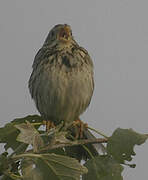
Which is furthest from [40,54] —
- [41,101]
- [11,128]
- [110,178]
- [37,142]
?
[37,142]

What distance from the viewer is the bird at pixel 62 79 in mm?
2986

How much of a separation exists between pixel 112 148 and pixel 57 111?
1.61 m

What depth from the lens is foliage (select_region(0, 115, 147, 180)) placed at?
137 cm

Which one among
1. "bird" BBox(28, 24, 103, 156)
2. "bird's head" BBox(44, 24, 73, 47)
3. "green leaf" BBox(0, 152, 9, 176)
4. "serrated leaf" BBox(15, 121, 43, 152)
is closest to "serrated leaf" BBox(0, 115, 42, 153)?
"serrated leaf" BBox(15, 121, 43, 152)

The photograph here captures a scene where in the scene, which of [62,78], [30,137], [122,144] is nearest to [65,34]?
[62,78]

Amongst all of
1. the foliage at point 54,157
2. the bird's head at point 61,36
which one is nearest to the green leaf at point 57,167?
the foliage at point 54,157

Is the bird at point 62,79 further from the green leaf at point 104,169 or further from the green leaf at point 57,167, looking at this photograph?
the green leaf at point 57,167

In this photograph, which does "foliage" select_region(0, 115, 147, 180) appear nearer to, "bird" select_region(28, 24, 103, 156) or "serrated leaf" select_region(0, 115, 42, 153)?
"serrated leaf" select_region(0, 115, 42, 153)

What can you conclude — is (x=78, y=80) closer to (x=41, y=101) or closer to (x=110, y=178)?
(x=41, y=101)

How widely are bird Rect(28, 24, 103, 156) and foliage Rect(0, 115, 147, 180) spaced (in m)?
1.08

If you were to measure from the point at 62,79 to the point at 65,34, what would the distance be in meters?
0.56

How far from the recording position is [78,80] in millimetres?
2994

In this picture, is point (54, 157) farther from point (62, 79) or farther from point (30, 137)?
point (62, 79)

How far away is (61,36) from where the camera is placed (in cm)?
336
